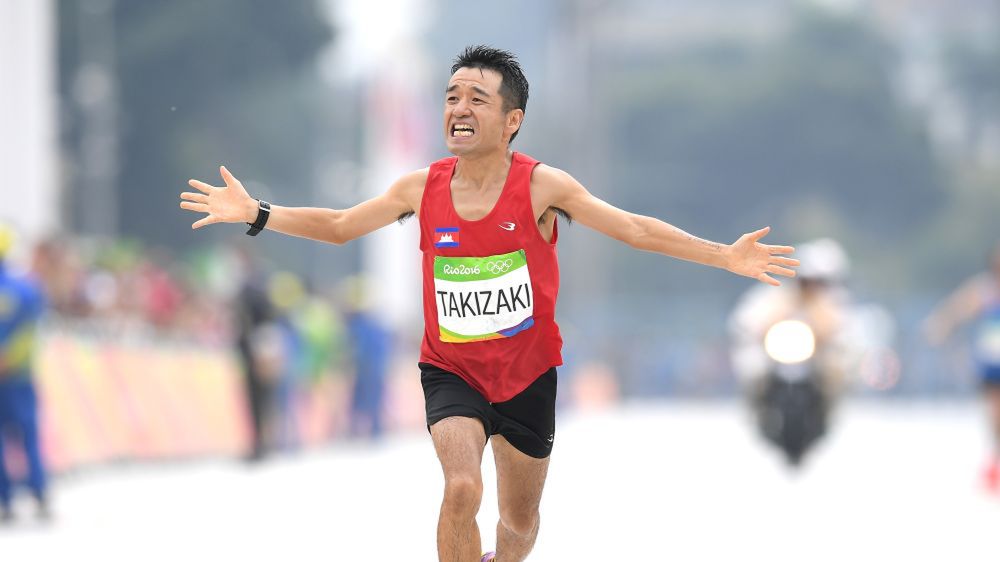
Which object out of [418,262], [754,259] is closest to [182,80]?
[418,262]

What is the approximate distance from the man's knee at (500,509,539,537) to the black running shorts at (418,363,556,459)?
273mm

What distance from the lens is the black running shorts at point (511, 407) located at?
8.05 meters

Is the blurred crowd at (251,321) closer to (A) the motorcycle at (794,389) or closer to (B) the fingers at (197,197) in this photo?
(A) the motorcycle at (794,389)

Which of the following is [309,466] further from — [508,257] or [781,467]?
[508,257]

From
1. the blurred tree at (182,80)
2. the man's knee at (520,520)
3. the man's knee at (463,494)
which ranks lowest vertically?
the man's knee at (520,520)

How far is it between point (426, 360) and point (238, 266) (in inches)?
547

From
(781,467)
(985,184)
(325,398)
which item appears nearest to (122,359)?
(781,467)

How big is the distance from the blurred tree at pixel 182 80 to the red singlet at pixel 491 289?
40.2m

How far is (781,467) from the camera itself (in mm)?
20188

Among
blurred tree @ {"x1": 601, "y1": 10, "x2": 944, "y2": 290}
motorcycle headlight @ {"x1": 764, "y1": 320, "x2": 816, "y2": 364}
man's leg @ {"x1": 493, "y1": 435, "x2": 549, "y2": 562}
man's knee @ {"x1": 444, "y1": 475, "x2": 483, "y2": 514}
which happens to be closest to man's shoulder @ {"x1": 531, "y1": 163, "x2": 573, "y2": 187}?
man's leg @ {"x1": 493, "y1": 435, "x2": 549, "y2": 562}

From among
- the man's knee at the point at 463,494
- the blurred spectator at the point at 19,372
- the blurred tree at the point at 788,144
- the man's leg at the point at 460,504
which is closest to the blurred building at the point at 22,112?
the blurred spectator at the point at 19,372

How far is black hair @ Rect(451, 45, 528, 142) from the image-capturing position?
8.16 meters

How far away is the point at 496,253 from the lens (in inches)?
318

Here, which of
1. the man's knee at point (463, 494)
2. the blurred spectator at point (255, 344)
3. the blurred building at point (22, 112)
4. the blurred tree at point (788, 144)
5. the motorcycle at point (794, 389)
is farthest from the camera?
the blurred tree at point (788, 144)
